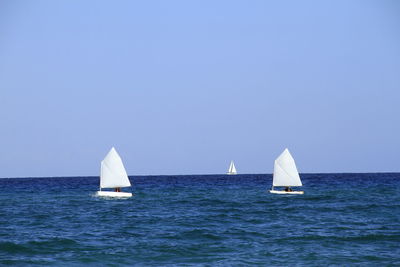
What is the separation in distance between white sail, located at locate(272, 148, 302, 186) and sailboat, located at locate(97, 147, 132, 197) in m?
18.9

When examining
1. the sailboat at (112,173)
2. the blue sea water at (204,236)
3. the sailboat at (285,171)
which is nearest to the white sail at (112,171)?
the sailboat at (112,173)

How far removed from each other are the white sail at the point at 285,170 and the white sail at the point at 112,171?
18.9m

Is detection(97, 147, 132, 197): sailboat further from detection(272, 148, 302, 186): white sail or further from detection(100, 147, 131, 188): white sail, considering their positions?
detection(272, 148, 302, 186): white sail

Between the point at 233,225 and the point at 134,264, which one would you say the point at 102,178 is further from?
the point at 134,264

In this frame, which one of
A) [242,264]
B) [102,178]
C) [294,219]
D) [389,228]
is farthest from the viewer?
[102,178]

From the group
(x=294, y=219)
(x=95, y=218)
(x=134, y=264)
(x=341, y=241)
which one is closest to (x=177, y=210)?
(x=95, y=218)

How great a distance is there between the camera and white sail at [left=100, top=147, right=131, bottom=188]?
213 feet

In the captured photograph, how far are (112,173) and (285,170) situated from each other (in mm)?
21658

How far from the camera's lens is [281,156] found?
70.4m

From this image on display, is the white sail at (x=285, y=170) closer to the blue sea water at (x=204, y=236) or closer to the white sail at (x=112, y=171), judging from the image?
the white sail at (x=112, y=171)

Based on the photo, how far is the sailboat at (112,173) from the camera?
6500 cm

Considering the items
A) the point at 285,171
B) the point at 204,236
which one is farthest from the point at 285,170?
the point at 204,236

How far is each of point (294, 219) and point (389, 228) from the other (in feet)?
25.5

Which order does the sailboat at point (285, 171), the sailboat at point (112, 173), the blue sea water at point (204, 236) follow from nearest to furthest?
the blue sea water at point (204, 236) → the sailboat at point (112, 173) → the sailboat at point (285, 171)
